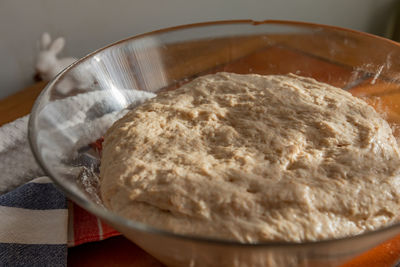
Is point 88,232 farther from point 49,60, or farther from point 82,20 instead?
point 82,20

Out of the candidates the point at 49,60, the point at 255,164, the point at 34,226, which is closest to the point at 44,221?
the point at 34,226

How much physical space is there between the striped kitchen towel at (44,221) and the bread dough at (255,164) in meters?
0.11

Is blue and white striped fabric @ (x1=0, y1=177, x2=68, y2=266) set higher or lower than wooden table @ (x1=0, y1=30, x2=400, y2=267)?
lower

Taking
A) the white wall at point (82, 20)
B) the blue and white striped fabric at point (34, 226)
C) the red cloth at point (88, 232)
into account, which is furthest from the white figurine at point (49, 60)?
the red cloth at point (88, 232)

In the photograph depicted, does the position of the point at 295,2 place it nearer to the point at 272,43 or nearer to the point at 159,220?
the point at 272,43

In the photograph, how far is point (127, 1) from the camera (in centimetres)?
164

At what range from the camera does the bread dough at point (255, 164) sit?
0.61 m

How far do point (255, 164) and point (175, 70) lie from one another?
46cm

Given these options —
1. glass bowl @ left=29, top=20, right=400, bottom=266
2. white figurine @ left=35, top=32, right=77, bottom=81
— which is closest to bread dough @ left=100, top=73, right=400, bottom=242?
glass bowl @ left=29, top=20, right=400, bottom=266

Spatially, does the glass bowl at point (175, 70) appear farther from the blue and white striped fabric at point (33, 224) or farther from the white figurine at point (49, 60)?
the white figurine at point (49, 60)

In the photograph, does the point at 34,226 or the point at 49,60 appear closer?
the point at 34,226

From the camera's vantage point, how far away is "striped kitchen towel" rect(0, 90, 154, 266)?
0.76m

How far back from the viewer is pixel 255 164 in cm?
70

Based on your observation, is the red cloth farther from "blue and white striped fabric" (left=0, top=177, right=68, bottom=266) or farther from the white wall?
the white wall
